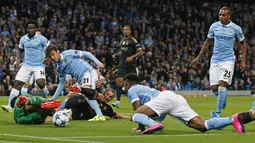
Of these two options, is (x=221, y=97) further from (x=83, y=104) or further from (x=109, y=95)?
(x=83, y=104)

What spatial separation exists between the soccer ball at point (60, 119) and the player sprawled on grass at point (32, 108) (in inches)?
15.7

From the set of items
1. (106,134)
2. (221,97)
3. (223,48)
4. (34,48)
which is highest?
(34,48)

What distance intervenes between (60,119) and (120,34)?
2468cm

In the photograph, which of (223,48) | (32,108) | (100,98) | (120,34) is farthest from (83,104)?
(120,34)

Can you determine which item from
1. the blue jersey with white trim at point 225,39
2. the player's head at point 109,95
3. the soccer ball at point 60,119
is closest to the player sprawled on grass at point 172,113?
the soccer ball at point 60,119

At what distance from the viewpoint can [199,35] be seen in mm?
43906

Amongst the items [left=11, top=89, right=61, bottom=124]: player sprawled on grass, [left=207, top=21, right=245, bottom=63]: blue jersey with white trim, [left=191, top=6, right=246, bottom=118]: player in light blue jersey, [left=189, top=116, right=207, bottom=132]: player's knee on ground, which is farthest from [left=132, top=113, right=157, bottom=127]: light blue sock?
[left=207, top=21, right=245, bottom=63]: blue jersey with white trim

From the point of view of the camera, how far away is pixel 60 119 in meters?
14.0

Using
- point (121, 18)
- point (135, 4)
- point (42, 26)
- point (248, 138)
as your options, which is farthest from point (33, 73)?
point (135, 4)

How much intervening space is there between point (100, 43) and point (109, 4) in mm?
5320

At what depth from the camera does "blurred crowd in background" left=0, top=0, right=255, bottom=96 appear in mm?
33719

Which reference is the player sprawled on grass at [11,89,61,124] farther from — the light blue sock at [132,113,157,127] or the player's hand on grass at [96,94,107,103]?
the light blue sock at [132,113,157,127]

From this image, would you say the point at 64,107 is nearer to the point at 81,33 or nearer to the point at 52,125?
the point at 52,125

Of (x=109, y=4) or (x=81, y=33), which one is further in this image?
(x=109, y=4)
